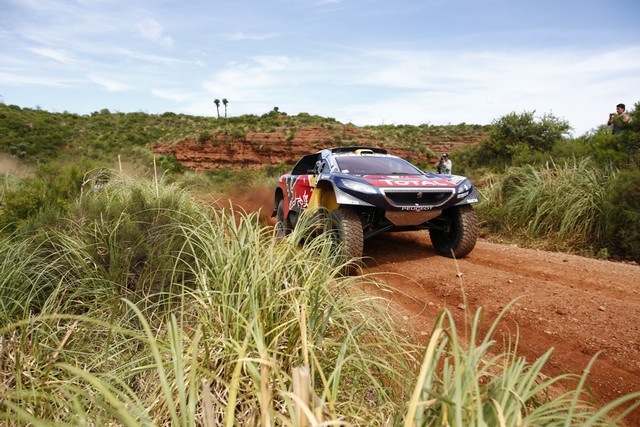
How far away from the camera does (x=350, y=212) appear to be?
460cm

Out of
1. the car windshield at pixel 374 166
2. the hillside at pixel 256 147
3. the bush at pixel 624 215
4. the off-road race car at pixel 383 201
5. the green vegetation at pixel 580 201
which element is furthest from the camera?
the hillside at pixel 256 147

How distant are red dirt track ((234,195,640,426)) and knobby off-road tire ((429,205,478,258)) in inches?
7.7

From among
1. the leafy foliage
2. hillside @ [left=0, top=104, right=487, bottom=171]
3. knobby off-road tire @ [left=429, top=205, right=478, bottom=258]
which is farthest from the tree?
hillside @ [left=0, top=104, right=487, bottom=171]

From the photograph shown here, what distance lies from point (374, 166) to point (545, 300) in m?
Result: 2.96

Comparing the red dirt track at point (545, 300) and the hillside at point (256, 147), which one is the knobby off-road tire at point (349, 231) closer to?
the red dirt track at point (545, 300)

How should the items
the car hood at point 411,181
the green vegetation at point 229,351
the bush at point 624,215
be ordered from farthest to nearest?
the bush at point 624,215
the car hood at point 411,181
the green vegetation at point 229,351

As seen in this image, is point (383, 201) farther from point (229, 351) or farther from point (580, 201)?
point (580, 201)

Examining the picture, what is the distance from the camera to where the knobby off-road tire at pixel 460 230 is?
5.12 metres

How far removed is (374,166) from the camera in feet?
18.9

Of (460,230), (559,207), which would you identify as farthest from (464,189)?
(559,207)

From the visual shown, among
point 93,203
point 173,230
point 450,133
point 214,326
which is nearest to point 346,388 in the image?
point 214,326

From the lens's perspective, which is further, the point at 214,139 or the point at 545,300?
the point at 214,139

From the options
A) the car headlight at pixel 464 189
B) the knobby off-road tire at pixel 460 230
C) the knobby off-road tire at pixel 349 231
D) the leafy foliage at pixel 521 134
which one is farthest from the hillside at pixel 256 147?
the knobby off-road tire at pixel 349 231

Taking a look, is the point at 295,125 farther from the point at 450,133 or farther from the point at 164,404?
the point at 164,404
